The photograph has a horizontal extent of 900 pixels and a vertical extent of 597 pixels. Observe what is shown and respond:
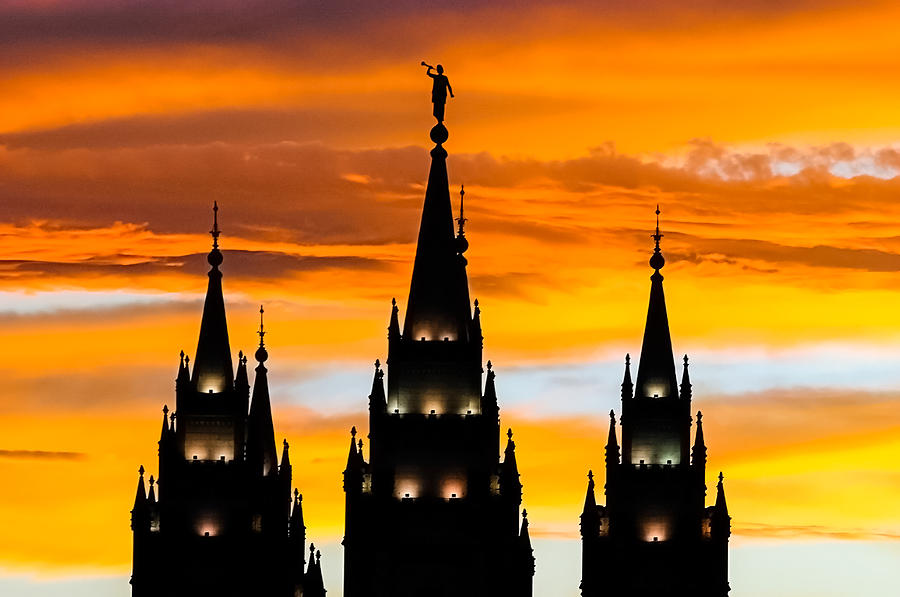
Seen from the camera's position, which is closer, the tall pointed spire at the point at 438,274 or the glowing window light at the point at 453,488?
the glowing window light at the point at 453,488

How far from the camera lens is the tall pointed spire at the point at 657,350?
178 metres

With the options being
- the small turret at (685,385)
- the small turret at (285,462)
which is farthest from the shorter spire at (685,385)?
the small turret at (285,462)

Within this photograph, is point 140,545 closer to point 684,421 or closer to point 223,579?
point 223,579

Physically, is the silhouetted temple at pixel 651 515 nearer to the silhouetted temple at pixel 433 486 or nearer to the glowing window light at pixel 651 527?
the glowing window light at pixel 651 527

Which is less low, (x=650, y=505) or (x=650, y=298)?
(x=650, y=298)

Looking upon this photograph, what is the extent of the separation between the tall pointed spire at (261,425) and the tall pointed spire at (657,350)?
67.8ft

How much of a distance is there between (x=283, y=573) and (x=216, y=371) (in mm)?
11434

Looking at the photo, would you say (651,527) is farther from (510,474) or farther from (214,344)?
(214,344)

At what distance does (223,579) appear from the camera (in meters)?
178

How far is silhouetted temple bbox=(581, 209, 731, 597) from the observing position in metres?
177

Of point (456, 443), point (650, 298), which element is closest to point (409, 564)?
point (456, 443)

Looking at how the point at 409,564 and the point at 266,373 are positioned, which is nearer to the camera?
the point at 409,564

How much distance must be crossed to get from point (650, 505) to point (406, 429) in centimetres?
1357

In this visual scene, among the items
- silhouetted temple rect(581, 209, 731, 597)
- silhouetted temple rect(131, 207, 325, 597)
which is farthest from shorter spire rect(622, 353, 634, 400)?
silhouetted temple rect(131, 207, 325, 597)
